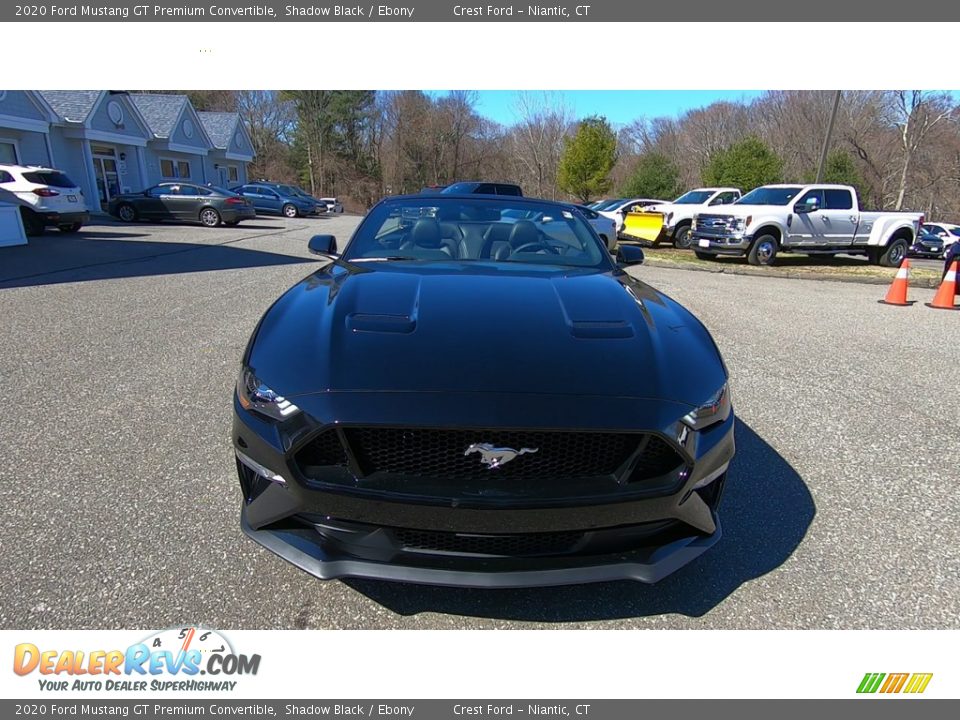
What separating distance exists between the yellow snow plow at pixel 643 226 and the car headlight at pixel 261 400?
16.9m

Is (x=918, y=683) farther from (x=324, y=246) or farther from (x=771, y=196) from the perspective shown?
(x=771, y=196)

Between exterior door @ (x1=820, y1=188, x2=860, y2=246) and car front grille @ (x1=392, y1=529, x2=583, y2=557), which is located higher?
exterior door @ (x1=820, y1=188, x2=860, y2=246)

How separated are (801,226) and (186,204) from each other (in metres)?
19.7

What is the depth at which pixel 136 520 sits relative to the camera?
2.46m

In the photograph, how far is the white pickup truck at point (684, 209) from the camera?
16.8 meters

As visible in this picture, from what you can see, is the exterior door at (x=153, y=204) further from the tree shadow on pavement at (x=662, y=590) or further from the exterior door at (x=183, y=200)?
the tree shadow on pavement at (x=662, y=590)

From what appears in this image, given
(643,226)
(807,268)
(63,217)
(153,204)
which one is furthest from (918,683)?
(153,204)

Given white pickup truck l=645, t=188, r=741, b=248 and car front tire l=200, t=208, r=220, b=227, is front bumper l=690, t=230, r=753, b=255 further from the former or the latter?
car front tire l=200, t=208, r=220, b=227

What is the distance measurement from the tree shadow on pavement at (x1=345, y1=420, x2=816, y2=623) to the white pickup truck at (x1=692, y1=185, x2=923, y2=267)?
39.5ft

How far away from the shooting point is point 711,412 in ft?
6.41

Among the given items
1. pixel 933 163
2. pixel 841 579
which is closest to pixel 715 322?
pixel 841 579

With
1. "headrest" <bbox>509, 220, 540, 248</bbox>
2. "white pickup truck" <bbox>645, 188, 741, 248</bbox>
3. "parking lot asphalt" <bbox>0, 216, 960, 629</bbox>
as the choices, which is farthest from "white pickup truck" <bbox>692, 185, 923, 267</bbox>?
"headrest" <bbox>509, 220, 540, 248</bbox>

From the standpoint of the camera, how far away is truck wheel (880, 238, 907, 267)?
14156 mm
